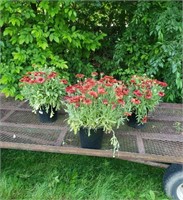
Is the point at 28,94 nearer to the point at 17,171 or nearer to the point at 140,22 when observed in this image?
the point at 17,171

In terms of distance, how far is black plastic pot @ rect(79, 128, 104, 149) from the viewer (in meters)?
1.70

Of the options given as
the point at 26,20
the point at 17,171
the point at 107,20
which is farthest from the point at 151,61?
the point at 17,171

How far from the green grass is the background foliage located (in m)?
0.77

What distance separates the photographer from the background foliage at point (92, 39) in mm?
2701

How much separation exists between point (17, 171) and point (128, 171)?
1.01 metres

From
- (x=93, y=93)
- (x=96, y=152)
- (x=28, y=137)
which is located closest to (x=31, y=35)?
(x=28, y=137)

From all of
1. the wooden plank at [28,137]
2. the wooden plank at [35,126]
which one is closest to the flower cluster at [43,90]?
the wooden plank at [35,126]

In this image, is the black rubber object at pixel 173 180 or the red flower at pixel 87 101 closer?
the red flower at pixel 87 101

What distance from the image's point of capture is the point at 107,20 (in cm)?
358

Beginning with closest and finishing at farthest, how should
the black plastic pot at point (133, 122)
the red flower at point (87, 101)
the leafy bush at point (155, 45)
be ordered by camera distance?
the red flower at point (87, 101)
the black plastic pot at point (133, 122)
the leafy bush at point (155, 45)

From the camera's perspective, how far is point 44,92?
6.52 ft

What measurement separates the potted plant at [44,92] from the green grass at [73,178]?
528 mm

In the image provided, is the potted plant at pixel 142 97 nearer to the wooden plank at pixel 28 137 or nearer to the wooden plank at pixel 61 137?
the wooden plank at pixel 61 137

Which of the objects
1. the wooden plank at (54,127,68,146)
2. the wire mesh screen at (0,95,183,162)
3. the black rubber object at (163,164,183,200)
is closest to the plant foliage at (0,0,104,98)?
the wire mesh screen at (0,95,183,162)
